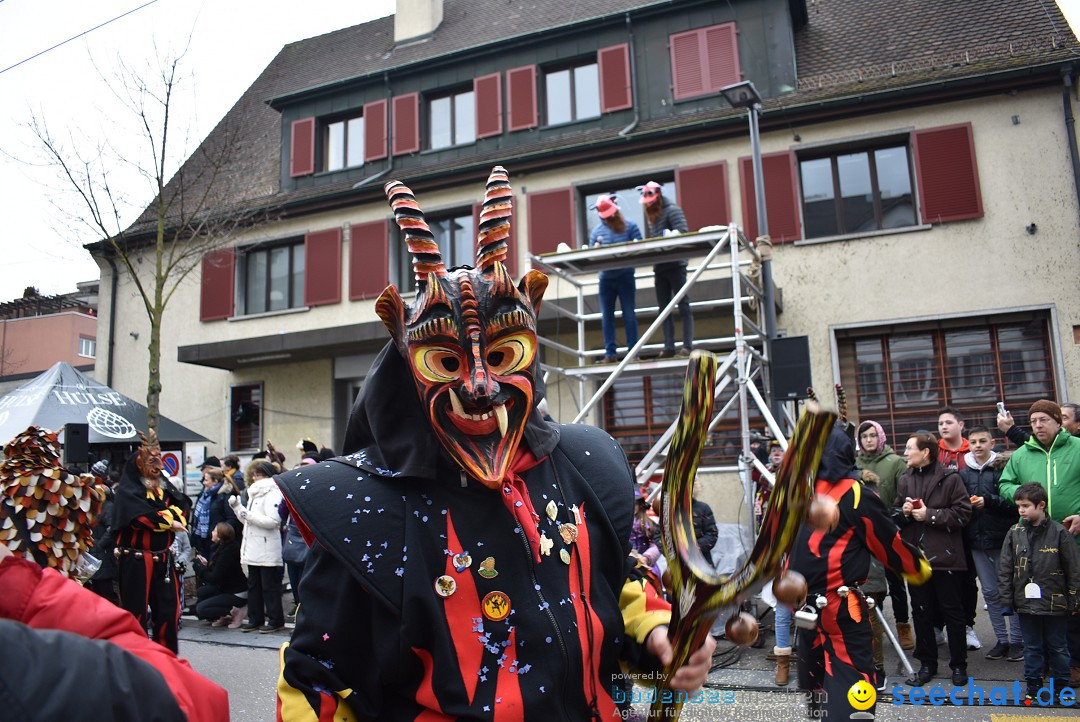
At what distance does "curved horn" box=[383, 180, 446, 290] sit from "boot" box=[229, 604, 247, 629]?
8909 mm

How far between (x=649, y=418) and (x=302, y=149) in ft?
32.5

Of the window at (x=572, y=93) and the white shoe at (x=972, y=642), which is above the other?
the window at (x=572, y=93)

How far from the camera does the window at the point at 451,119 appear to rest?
1661cm

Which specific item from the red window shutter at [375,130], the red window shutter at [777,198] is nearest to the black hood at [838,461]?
the red window shutter at [777,198]

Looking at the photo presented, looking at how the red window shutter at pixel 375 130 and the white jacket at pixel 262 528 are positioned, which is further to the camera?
the red window shutter at pixel 375 130

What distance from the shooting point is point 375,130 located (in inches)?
680

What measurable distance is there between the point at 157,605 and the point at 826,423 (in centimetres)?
690

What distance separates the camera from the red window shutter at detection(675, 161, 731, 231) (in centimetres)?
1337

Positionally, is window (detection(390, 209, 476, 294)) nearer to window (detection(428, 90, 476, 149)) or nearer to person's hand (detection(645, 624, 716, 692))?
window (detection(428, 90, 476, 149))

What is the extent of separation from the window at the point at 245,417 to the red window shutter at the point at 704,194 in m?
9.24

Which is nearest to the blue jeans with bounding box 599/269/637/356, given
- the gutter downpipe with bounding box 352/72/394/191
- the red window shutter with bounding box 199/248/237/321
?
the gutter downpipe with bounding box 352/72/394/191

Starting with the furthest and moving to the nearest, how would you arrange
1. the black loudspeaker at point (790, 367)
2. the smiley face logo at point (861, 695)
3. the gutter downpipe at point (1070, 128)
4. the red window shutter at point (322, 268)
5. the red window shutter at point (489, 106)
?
the red window shutter at point (322, 268) < the red window shutter at point (489, 106) < the gutter downpipe at point (1070, 128) < the black loudspeaker at point (790, 367) < the smiley face logo at point (861, 695)

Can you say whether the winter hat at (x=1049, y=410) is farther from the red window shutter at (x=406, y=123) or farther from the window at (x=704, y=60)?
the red window shutter at (x=406, y=123)

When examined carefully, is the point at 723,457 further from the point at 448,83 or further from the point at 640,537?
→ the point at 448,83
